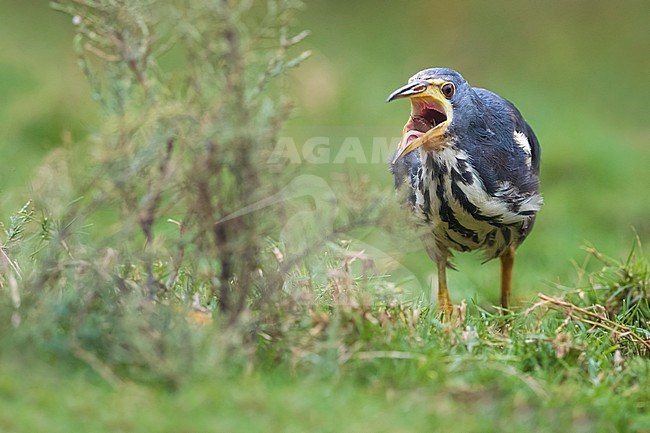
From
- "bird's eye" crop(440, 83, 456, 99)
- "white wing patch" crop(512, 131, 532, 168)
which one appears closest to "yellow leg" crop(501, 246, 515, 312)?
"white wing patch" crop(512, 131, 532, 168)

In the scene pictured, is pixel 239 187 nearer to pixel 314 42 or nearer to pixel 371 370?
pixel 371 370

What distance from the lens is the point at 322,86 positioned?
10.6 metres

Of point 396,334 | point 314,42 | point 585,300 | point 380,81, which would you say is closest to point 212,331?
point 396,334

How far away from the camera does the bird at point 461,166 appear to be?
4.26m

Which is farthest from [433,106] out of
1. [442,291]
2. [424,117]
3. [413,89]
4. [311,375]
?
[311,375]

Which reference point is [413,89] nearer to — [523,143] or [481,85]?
[523,143]

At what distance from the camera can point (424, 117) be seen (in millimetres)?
4426

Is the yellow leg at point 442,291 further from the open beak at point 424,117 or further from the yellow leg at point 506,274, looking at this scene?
the open beak at point 424,117

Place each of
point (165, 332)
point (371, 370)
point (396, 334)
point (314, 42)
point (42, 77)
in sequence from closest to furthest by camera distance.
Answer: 1. point (165, 332)
2. point (371, 370)
3. point (396, 334)
4. point (42, 77)
5. point (314, 42)

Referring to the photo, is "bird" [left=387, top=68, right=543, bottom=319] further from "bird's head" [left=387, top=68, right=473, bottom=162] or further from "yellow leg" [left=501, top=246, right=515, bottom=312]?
"yellow leg" [left=501, top=246, right=515, bottom=312]

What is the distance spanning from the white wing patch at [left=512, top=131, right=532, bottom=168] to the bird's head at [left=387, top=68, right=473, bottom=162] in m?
0.43

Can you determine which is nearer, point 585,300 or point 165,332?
point 165,332

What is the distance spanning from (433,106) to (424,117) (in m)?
0.10

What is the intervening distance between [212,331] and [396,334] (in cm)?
72
